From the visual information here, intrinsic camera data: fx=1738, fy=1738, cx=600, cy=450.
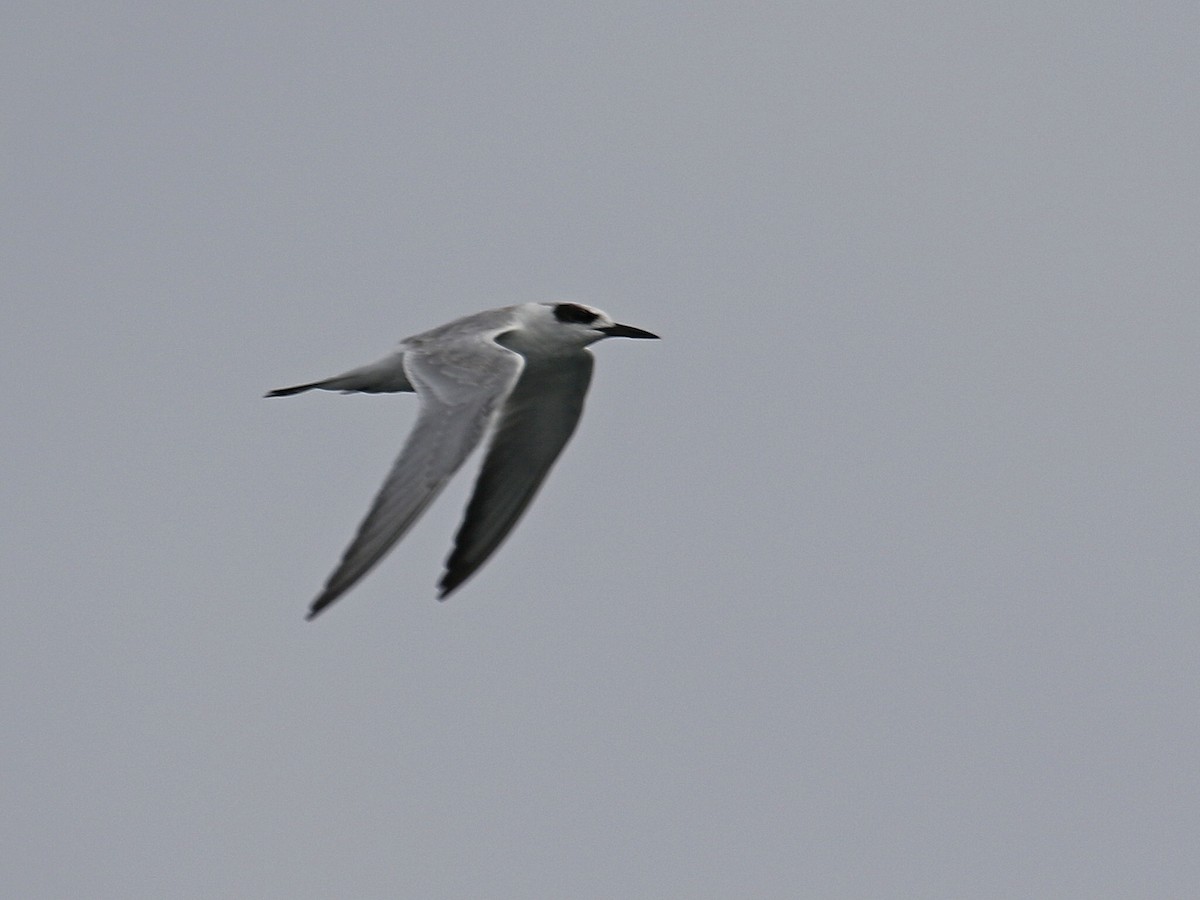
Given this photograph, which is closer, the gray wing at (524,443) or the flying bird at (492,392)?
the flying bird at (492,392)

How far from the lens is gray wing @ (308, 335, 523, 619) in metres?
12.2

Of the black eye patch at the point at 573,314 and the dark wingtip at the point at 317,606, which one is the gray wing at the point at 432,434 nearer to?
the dark wingtip at the point at 317,606

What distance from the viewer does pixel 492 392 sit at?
14.2 m

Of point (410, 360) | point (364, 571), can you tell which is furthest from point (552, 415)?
point (364, 571)

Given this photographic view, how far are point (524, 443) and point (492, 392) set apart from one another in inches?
145

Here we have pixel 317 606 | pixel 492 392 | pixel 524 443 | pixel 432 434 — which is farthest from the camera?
pixel 524 443

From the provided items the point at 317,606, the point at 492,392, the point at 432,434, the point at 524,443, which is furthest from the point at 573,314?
the point at 317,606

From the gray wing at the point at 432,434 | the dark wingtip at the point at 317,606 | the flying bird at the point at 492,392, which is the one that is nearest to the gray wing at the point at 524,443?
the flying bird at the point at 492,392

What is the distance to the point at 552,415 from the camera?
18016 millimetres

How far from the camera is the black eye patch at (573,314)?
17.8 m

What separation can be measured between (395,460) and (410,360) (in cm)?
246

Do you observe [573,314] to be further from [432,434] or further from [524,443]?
[432,434]

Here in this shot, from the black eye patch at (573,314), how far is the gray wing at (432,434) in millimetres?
1876

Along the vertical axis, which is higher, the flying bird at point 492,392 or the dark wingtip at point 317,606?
the flying bird at point 492,392
